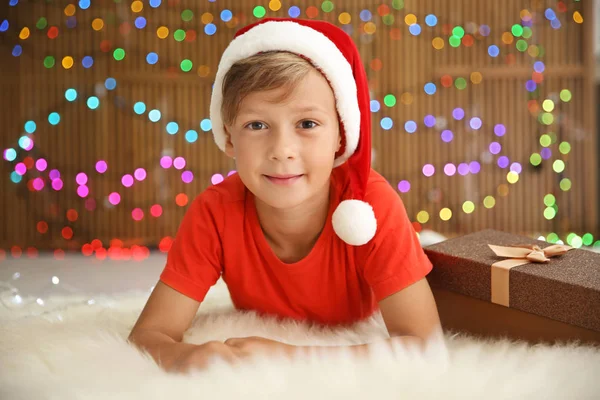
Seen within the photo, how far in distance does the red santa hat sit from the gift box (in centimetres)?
23

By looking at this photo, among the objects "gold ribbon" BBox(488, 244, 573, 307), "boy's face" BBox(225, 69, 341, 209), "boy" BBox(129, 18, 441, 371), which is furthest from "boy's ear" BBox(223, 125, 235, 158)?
"gold ribbon" BBox(488, 244, 573, 307)

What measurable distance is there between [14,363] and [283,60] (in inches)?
25.7

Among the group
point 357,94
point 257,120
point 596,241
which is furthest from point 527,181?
point 257,120

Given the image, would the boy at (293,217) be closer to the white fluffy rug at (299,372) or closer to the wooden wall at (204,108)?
the white fluffy rug at (299,372)

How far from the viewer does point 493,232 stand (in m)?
1.38

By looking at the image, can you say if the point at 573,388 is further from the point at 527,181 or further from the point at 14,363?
the point at 527,181

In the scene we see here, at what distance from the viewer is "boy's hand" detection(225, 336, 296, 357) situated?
2.90 feet

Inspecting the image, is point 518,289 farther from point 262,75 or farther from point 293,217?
point 262,75

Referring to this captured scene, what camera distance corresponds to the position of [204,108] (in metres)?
2.83

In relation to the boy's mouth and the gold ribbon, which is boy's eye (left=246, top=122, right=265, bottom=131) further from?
the gold ribbon

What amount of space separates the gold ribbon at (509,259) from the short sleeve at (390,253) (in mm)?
126

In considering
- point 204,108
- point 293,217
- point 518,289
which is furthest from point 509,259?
point 204,108

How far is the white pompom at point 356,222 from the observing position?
104 cm

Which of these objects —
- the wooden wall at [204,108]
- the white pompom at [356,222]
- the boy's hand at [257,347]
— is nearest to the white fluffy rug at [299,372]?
the boy's hand at [257,347]
